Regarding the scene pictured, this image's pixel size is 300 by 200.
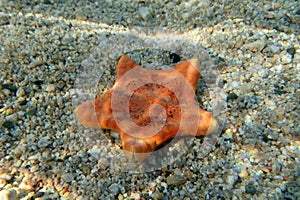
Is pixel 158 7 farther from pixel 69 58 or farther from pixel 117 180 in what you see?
pixel 117 180

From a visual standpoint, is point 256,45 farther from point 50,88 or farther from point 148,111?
point 50,88

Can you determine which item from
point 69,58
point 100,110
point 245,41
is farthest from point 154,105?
point 245,41

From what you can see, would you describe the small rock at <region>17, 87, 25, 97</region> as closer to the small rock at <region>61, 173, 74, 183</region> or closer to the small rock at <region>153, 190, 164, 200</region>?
the small rock at <region>61, 173, 74, 183</region>

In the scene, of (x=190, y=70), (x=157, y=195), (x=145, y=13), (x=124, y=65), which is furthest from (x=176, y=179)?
(x=145, y=13)

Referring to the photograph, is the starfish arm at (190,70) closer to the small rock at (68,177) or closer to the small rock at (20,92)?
the small rock at (68,177)

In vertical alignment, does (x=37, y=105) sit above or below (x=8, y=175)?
above

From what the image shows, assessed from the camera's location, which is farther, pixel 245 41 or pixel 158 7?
pixel 158 7

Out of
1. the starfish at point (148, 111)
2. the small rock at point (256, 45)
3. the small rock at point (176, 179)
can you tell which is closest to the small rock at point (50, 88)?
the starfish at point (148, 111)
